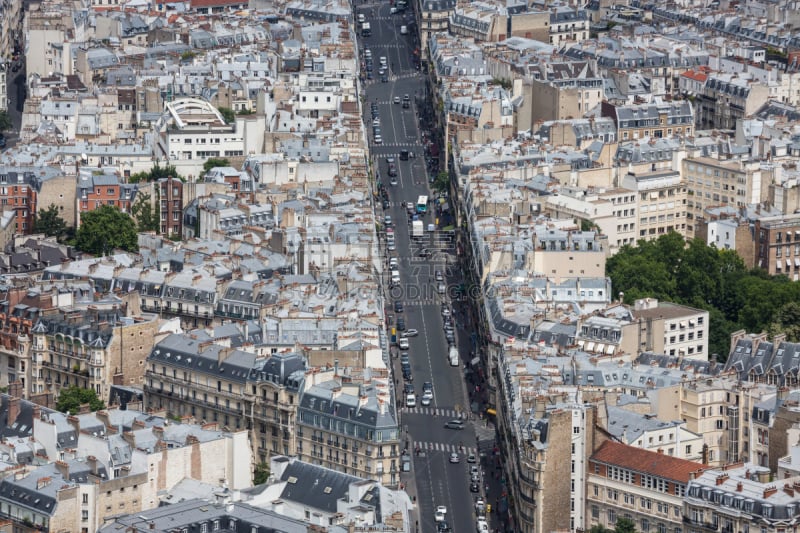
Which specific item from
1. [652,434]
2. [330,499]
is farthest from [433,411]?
[330,499]

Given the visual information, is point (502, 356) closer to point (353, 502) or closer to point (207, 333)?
point (207, 333)

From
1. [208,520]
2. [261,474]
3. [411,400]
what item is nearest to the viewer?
[208,520]

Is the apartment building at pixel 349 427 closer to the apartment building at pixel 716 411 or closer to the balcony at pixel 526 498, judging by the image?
the balcony at pixel 526 498

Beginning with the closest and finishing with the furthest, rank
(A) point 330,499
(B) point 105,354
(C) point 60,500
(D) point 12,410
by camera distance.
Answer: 1. (C) point 60,500
2. (A) point 330,499
3. (D) point 12,410
4. (B) point 105,354

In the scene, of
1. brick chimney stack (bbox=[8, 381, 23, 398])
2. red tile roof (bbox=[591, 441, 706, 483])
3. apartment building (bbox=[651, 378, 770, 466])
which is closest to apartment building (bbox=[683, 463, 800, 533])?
red tile roof (bbox=[591, 441, 706, 483])

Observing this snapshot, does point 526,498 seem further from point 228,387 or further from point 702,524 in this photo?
point 228,387

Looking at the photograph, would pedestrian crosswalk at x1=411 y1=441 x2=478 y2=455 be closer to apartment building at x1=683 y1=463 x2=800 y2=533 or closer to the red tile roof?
the red tile roof

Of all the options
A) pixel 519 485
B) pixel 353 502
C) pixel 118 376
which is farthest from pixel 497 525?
pixel 118 376
